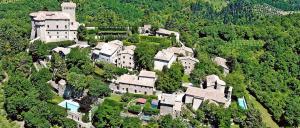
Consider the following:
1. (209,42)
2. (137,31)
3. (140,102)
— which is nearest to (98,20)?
(137,31)

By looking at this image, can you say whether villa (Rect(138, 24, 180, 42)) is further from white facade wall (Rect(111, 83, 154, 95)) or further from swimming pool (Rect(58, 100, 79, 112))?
swimming pool (Rect(58, 100, 79, 112))

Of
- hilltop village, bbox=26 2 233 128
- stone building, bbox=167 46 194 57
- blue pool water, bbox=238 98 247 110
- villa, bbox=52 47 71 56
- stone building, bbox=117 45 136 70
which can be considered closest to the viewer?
hilltop village, bbox=26 2 233 128

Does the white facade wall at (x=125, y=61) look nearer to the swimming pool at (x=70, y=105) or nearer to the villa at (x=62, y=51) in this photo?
the villa at (x=62, y=51)

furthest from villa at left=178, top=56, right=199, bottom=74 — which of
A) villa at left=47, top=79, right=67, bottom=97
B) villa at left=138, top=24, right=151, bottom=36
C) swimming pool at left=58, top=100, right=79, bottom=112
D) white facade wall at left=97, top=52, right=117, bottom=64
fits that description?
swimming pool at left=58, top=100, right=79, bottom=112

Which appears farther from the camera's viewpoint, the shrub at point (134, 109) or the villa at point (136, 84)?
the villa at point (136, 84)

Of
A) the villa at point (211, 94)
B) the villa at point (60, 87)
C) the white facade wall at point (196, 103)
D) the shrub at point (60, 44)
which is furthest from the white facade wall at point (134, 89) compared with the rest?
the shrub at point (60, 44)

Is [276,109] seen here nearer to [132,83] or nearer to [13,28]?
→ [132,83]

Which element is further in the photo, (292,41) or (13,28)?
(292,41)
